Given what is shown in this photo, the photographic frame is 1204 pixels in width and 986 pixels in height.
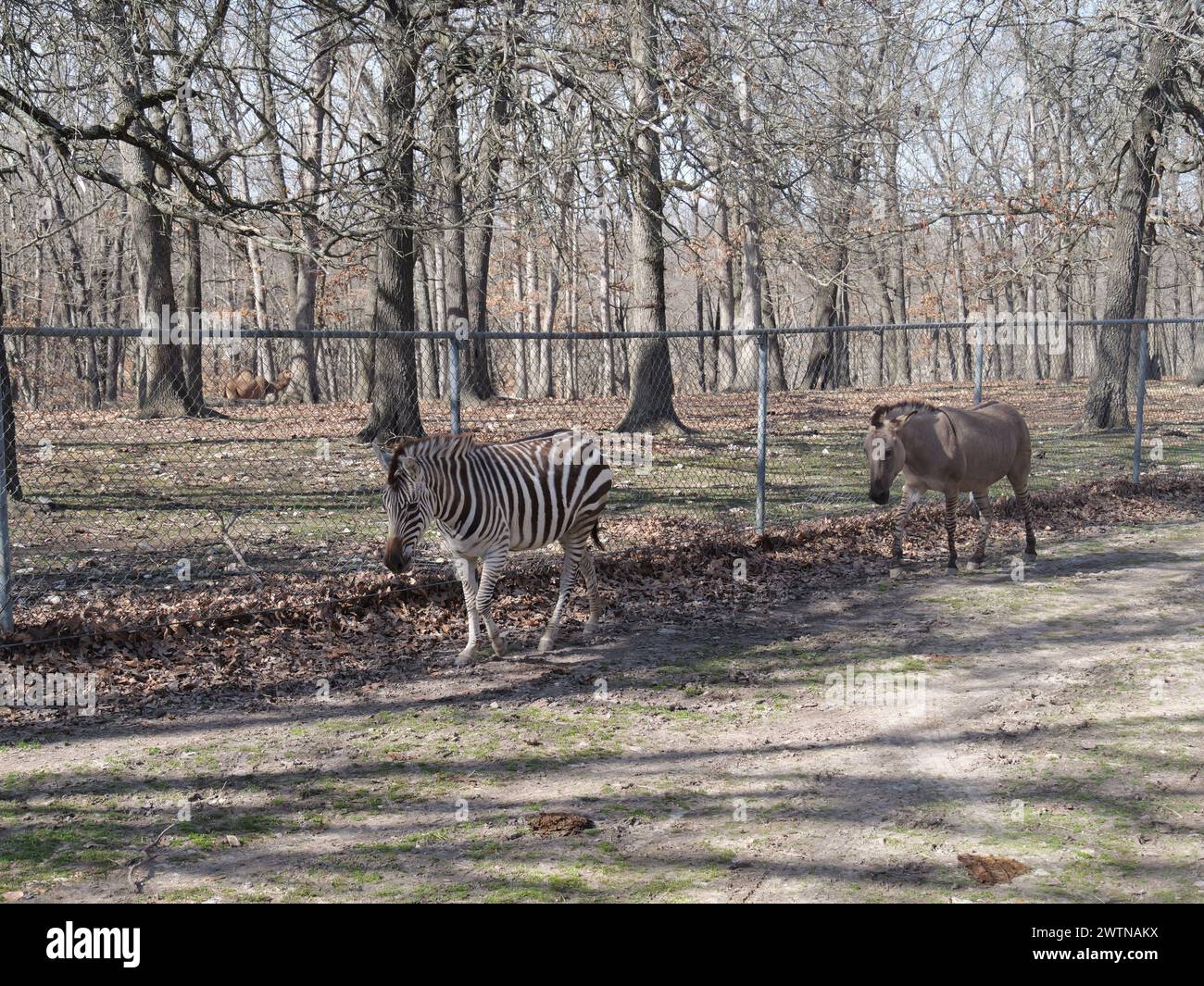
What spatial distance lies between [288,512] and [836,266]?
72.5ft

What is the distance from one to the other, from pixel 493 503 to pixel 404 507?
763mm

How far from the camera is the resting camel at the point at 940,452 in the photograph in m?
9.63

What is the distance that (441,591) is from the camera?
28.4 ft

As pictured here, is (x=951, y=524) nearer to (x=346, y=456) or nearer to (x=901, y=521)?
(x=901, y=521)

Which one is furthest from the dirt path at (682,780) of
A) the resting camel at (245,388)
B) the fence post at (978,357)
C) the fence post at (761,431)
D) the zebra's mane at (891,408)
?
the resting camel at (245,388)

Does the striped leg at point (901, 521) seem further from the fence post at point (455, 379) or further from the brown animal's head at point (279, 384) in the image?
the brown animal's head at point (279, 384)

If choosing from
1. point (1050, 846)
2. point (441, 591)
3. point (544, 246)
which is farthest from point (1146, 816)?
point (544, 246)

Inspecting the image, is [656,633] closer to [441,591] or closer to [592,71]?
[441,591]

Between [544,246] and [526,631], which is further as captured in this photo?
[544,246]

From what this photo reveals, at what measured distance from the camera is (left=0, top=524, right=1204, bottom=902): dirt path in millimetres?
4316

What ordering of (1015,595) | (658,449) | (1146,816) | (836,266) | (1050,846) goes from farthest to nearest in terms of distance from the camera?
(836,266)
(658,449)
(1015,595)
(1146,816)
(1050,846)

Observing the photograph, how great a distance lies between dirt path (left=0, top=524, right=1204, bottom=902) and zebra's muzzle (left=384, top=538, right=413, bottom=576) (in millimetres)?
837

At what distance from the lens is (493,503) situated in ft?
24.5

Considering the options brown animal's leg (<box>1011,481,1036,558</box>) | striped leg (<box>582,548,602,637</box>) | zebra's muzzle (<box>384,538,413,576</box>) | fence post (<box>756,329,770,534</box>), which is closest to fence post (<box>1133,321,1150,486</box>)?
brown animal's leg (<box>1011,481,1036,558</box>)
